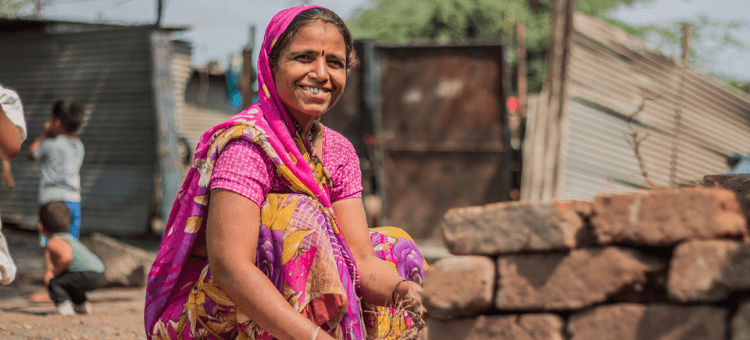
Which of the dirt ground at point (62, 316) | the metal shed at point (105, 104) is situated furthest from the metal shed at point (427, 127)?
the metal shed at point (105, 104)

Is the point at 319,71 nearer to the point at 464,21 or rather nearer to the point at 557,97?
the point at 557,97

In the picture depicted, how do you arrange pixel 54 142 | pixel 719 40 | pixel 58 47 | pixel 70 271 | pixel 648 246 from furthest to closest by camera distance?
pixel 719 40 < pixel 58 47 < pixel 54 142 < pixel 70 271 < pixel 648 246

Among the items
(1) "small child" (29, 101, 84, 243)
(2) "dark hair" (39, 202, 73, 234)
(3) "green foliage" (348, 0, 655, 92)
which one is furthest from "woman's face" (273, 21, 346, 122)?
(3) "green foliage" (348, 0, 655, 92)

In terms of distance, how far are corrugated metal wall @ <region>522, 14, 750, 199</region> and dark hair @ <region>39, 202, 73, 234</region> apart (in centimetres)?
453

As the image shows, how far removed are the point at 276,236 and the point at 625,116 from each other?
6.21 metres

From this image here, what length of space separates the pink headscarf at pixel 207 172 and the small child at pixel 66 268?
2844mm

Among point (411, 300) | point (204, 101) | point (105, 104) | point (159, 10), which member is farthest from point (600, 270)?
point (204, 101)

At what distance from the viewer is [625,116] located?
7.49 metres

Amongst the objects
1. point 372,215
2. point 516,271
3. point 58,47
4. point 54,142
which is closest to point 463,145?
point 372,215

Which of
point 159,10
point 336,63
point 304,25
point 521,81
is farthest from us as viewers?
point 159,10

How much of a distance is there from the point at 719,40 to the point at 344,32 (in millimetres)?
21243

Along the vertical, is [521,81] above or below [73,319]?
above

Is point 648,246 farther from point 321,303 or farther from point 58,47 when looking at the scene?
point 58,47

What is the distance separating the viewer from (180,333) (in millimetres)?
2232
